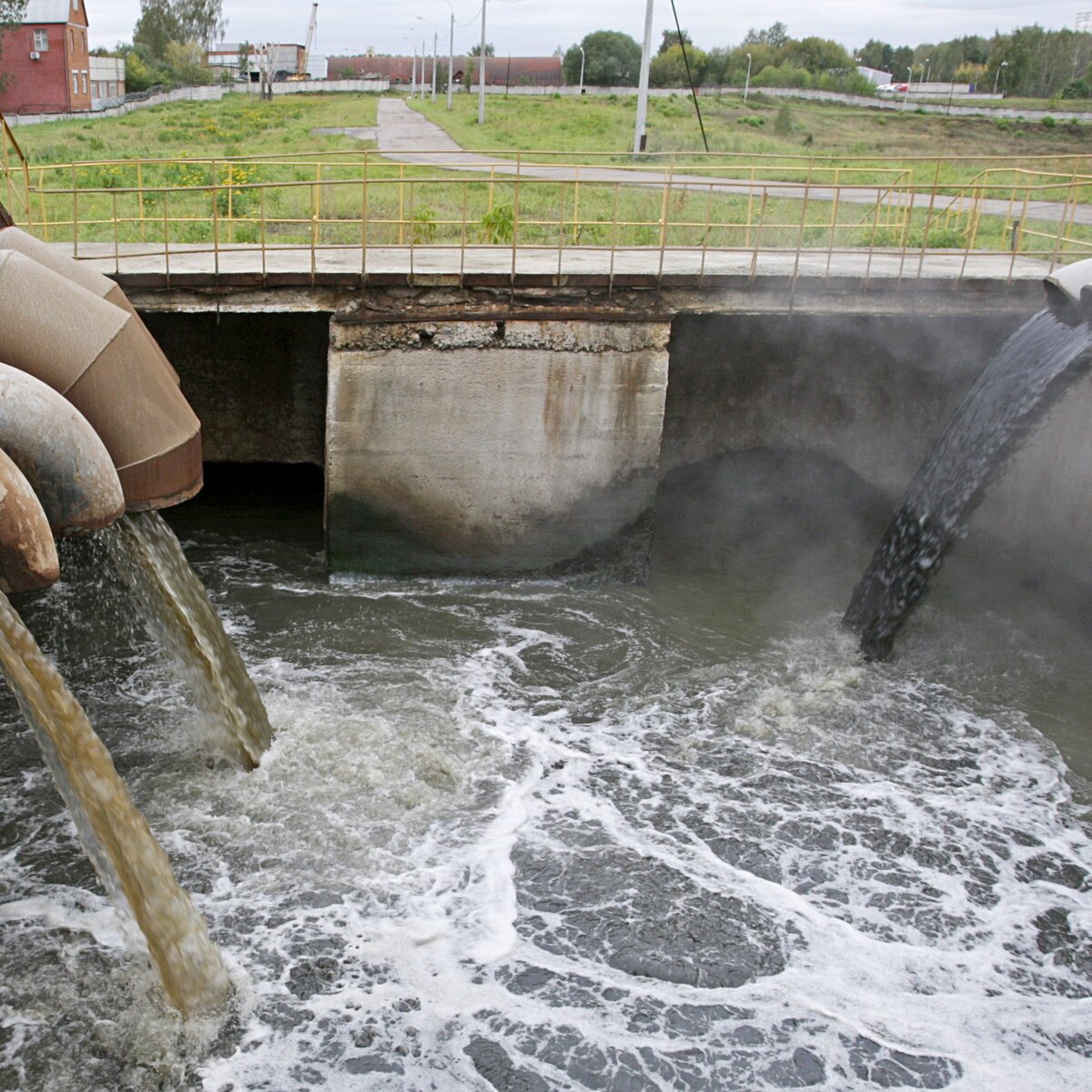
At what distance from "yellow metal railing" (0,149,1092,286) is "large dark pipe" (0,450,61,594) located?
3910 mm

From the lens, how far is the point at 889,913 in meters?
5.89

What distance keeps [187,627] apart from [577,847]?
257 cm

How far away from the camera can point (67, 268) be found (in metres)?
6.39

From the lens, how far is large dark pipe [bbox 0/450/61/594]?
4406 mm

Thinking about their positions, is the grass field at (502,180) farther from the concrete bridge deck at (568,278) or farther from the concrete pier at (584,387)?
the concrete pier at (584,387)

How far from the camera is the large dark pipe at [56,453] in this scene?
192 inches

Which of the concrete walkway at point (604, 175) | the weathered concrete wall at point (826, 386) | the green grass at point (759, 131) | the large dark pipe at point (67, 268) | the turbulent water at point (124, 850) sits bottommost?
the turbulent water at point (124, 850)

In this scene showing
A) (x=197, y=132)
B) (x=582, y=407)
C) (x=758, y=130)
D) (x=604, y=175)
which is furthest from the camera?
(x=758, y=130)

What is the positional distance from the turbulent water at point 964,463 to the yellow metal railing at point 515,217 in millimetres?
1330

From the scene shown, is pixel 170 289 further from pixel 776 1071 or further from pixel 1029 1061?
pixel 1029 1061

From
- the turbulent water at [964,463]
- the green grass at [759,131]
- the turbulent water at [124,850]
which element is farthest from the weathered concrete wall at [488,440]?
the green grass at [759,131]

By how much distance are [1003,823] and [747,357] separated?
5352 mm

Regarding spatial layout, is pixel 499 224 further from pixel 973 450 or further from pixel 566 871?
pixel 566 871

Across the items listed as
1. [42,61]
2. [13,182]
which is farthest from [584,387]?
[42,61]
